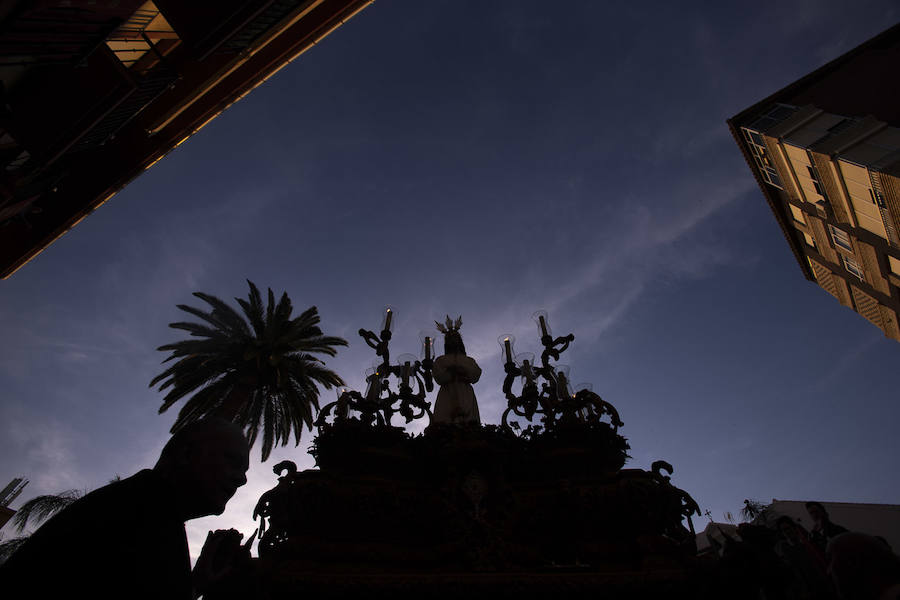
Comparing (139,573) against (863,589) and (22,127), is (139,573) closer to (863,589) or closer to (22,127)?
(863,589)

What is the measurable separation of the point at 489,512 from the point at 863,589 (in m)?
2.41

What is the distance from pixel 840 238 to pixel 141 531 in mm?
25348

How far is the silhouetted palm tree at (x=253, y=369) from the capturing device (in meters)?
14.5

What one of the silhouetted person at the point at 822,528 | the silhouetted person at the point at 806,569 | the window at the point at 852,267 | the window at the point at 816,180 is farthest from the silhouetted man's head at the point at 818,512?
the window at the point at 852,267

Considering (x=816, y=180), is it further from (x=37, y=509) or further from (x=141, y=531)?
(x=37, y=509)

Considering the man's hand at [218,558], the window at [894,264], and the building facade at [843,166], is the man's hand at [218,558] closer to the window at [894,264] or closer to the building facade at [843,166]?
the building facade at [843,166]

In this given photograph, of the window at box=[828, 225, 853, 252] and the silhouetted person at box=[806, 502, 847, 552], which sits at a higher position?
the window at box=[828, 225, 853, 252]

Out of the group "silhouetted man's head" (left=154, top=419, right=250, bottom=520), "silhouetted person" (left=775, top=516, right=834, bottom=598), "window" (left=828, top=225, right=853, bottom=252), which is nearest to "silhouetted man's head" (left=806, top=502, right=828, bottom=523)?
"silhouetted person" (left=775, top=516, right=834, bottom=598)

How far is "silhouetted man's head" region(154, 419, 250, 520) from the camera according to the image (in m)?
1.50

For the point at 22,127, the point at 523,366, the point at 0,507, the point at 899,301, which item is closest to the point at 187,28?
the point at 22,127

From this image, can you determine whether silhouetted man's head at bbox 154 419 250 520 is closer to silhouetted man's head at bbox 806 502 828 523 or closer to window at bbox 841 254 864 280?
silhouetted man's head at bbox 806 502 828 523

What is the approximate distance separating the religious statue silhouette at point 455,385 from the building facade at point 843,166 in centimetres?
1548

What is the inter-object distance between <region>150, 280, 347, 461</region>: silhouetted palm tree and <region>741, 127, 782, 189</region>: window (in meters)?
24.2

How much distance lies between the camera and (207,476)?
152cm
